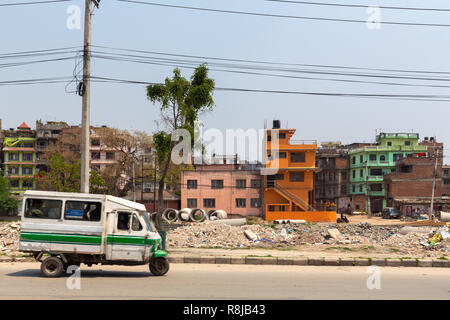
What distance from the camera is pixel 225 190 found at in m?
60.7

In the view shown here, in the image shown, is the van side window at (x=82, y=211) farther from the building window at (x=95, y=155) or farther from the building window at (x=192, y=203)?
the building window at (x=95, y=155)

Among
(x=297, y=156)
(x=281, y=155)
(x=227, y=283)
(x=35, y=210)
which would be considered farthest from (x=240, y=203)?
(x=227, y=283)

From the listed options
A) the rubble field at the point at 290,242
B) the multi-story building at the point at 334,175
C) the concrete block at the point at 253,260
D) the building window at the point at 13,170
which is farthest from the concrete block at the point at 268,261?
the building window at the point at 13,170

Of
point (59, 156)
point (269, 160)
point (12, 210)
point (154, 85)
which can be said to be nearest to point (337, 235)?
point (154, 85)

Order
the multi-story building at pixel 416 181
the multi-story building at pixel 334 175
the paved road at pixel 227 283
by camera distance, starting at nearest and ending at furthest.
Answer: the paved road at pixel 227 283 → the multi-story building at pixel 416 181 → the multi-story building at pixel 334 175

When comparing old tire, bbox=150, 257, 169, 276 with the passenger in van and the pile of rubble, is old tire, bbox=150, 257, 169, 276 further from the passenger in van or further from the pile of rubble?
the pile of rubble

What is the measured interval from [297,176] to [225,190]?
9.86 m

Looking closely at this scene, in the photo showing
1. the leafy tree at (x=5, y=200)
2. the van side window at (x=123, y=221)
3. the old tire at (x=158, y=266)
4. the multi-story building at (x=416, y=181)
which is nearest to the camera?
the van side window at (x=123, y=221)

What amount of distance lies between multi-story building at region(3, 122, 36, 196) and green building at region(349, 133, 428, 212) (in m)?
60.0

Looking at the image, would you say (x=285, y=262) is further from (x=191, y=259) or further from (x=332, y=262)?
(x=191, y=259)

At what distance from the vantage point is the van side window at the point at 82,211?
13367 millimetres

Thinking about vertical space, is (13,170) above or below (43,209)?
above

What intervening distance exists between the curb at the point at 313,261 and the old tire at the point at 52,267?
5165 millimetres

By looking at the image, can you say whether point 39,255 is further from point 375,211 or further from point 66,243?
point 375,211
